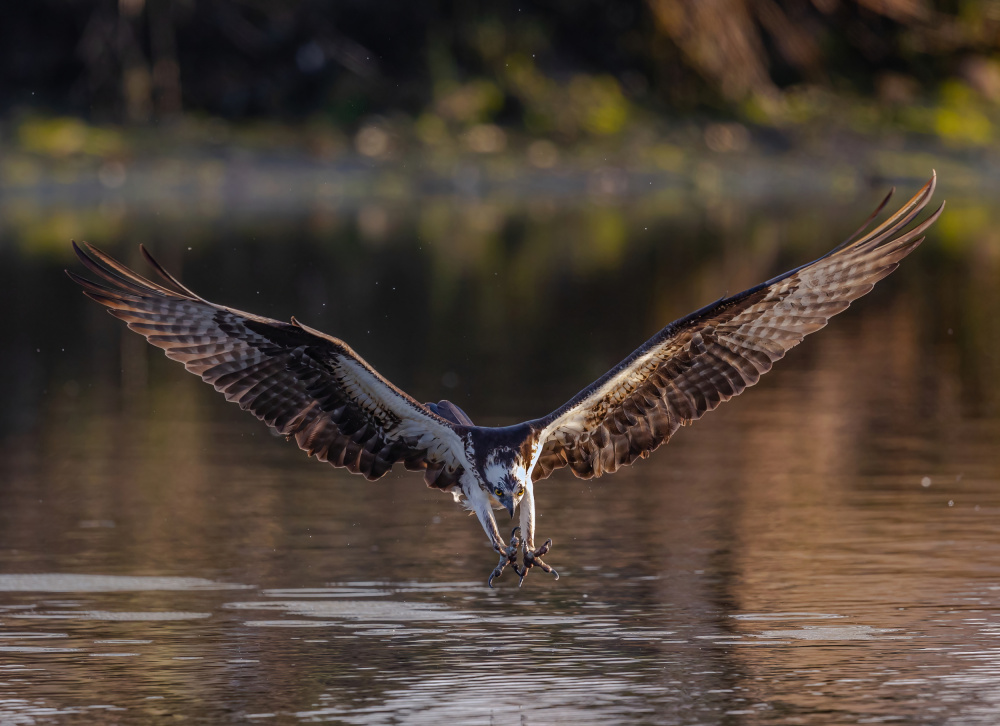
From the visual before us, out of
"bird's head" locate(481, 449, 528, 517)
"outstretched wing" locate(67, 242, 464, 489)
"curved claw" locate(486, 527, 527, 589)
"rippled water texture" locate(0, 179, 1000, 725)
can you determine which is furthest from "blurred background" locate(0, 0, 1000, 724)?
"outstretched wing" locate(67, 242, 464, 489)

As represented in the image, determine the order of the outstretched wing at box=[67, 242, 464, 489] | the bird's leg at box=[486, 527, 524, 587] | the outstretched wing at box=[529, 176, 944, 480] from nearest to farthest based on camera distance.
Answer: the bird's leg at box=[486, 527, 524, 587] → the outstretched wing at box=[67, 242, 464, 489] → the outstretched wing at box=[529, 176, 944, 480]

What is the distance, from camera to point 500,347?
60.6 feet

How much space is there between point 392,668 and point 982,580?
3019 millimetres

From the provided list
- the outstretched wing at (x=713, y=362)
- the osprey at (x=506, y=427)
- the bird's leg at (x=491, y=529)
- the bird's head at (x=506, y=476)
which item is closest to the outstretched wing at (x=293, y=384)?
the osprey at (x=506, y=427)

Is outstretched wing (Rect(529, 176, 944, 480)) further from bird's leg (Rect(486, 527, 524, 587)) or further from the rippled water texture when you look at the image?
the rippled water texture

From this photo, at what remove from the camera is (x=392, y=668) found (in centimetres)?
824

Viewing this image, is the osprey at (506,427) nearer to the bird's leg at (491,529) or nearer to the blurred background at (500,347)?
the bird's leg at (491,529)

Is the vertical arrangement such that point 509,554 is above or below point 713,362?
below

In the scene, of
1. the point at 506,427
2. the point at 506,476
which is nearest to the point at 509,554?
the point at 506,476

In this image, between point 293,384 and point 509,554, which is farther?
point 293,384

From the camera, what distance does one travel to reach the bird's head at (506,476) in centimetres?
895

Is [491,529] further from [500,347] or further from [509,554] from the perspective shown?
[500,347]

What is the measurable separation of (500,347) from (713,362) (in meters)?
9.02

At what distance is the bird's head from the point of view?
8945 mm
